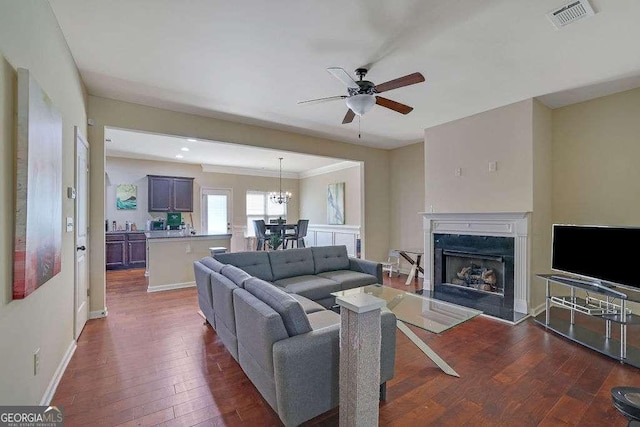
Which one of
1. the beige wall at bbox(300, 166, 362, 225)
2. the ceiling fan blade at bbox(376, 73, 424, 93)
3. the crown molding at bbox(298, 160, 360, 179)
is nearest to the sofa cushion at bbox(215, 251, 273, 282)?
the ceiling fan blade at bbox(376, 73, 424, 93)

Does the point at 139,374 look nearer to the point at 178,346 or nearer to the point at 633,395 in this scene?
the point at 178,346

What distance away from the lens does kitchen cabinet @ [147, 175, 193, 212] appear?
742 centimetres

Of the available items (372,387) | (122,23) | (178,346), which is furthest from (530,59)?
(178,346)

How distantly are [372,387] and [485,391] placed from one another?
1.17 m

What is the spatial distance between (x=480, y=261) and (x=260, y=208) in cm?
678

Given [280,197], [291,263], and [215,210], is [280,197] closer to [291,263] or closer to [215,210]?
[215,210]

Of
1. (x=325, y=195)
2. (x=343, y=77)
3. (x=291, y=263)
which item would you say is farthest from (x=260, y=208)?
(x=343, y=77)

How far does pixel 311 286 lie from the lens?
3473 millimetres

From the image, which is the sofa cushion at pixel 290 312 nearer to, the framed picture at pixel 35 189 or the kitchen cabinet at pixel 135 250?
the framed picture at pixel 35 189

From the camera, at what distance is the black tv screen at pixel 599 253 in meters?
2.68

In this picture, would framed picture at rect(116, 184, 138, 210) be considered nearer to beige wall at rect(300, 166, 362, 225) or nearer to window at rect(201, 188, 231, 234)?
window at rect(201, 188, 231, 234)

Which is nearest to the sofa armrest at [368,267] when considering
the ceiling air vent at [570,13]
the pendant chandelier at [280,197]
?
the ceiling air vent at [570,13]

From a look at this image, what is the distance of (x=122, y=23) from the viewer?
2264 mm

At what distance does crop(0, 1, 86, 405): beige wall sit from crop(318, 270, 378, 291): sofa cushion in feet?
8.89
